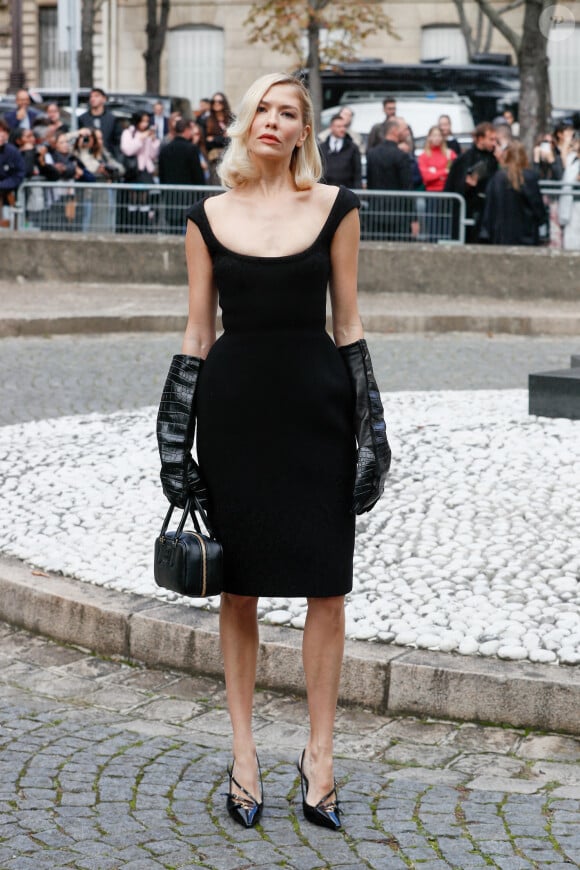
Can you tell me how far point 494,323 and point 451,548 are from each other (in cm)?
887

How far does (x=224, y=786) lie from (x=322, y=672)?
0.48m

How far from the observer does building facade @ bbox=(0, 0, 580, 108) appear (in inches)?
1642

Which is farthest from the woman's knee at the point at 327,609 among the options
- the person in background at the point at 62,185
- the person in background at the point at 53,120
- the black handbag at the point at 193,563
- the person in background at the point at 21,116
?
the person in background at the point at 21,116

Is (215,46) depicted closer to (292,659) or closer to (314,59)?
(314,59)

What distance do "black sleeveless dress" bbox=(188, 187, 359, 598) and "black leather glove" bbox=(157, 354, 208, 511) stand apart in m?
0.03

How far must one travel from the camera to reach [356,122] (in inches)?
872

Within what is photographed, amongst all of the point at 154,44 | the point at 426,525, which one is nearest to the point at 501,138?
the point at 426,525

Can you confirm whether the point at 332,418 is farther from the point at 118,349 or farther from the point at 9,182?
the point at 9,182

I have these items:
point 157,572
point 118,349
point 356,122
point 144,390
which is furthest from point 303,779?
point 356,122

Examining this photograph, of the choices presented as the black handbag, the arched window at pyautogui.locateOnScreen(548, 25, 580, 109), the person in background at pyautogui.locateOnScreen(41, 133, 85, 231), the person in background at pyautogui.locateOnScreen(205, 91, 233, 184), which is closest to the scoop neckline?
the black handbag

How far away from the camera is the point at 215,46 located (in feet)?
141

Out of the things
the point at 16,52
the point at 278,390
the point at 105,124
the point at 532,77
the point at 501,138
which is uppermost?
the point at 16,52

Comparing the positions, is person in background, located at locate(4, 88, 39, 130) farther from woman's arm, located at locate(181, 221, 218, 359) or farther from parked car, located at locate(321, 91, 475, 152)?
woman's arm, located at locate(181, 221, 218, 359)

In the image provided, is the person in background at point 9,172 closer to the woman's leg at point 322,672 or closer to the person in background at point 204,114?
the person in background at point 204,114
